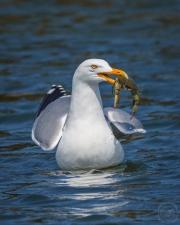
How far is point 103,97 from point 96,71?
5.66m

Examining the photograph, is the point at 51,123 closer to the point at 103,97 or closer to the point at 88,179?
the point at 88,179

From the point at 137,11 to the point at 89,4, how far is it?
191 centimetres

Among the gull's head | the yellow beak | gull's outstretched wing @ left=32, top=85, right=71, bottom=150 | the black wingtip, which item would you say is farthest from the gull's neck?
the black wingtip

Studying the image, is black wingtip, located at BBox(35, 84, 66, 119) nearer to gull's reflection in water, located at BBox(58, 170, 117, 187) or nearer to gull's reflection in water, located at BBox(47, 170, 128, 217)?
gull's reflection in water, located at BBox(47, 170, 128, 217)

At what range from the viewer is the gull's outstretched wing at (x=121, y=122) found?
8.11 meters

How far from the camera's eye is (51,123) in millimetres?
8281

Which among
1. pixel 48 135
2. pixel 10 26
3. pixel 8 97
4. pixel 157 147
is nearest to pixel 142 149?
pixel 157 147

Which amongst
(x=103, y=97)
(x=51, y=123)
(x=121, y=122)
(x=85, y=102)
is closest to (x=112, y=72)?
(x=85, y=102)

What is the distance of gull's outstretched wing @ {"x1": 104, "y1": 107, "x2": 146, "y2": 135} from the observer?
8.11 meters

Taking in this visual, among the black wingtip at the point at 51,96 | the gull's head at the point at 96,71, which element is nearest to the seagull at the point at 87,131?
the gull's head at the point at 96,71

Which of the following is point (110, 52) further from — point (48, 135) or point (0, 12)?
point (48, 135)

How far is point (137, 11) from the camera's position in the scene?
1958 cm

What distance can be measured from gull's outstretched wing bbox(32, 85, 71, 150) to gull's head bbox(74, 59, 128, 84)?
902 mm

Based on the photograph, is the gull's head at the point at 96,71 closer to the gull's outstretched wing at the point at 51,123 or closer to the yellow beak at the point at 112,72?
the yellow beak at the point at 112,72
